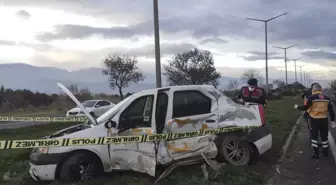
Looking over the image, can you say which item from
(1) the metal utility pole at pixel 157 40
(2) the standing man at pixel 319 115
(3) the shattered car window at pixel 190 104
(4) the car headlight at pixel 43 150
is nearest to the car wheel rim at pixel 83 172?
(4) the car headlight at pixel 43 150

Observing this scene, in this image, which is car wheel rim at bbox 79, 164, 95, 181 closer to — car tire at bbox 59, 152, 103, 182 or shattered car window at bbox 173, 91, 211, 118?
car tire at bbox 59, 152, 103, 182

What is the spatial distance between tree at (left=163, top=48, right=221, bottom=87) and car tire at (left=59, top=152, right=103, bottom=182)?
28016mm

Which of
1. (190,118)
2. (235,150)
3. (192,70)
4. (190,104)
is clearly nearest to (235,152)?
(235,150)

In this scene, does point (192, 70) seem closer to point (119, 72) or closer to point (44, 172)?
point (119, 72)

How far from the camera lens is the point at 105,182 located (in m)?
6.14

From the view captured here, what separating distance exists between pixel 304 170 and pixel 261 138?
0.99 meters

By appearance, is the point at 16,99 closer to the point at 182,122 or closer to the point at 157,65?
the point at 157,65

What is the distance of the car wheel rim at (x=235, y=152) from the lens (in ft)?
23.1

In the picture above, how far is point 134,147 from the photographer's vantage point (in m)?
6.39

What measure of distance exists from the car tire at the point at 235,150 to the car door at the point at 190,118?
0.39 m

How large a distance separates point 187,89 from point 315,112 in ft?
10.6

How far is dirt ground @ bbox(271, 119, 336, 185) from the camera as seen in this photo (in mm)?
6348

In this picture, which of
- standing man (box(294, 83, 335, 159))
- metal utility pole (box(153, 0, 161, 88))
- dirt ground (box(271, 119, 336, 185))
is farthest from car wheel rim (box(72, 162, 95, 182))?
standing man (box(294, 83, 335, 159))

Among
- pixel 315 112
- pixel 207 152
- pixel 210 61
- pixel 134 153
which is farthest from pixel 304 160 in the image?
pixel 210 61
